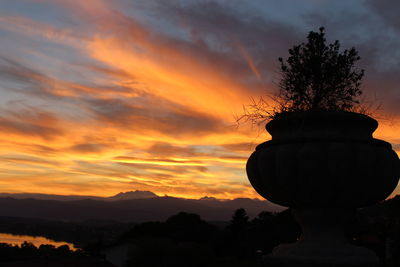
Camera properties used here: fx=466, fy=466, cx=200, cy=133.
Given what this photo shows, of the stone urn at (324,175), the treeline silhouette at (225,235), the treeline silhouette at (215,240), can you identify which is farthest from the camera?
the treeline silhouette at (225,235)

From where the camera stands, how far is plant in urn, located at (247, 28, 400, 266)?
8656mm

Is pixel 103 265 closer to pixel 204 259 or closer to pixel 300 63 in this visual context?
pixel 204 259

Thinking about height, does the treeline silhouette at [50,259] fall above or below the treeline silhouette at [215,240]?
below

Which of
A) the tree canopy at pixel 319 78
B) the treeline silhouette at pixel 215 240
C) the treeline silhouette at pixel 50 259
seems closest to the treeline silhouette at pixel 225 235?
the treeline silhouette at pixel 215 240

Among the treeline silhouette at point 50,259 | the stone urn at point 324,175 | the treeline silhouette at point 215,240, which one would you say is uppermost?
the stone urn at point 324,175

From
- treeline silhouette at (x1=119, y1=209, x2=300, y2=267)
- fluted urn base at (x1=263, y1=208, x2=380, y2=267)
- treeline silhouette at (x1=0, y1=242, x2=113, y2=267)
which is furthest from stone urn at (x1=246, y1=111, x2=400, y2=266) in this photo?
treeline silhouette at (x1=119, y1=209, x2=300, y2=267)

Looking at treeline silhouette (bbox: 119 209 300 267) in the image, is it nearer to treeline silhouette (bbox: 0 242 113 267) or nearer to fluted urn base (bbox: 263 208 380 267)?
treeline silhouette (bbox: 0 242 113 267)

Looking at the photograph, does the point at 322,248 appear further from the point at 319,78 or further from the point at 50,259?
the point at 50,259

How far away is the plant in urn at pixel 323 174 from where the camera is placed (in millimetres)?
8656

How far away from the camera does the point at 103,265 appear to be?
80.1 ft

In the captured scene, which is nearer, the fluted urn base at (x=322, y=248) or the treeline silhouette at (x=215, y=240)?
the fluted urn base at (x=322, y=248)

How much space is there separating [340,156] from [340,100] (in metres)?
2.75

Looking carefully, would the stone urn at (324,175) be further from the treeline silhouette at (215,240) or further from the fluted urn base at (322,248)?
the treeline silhouette at (215,240)

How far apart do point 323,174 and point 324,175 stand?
29 mm
